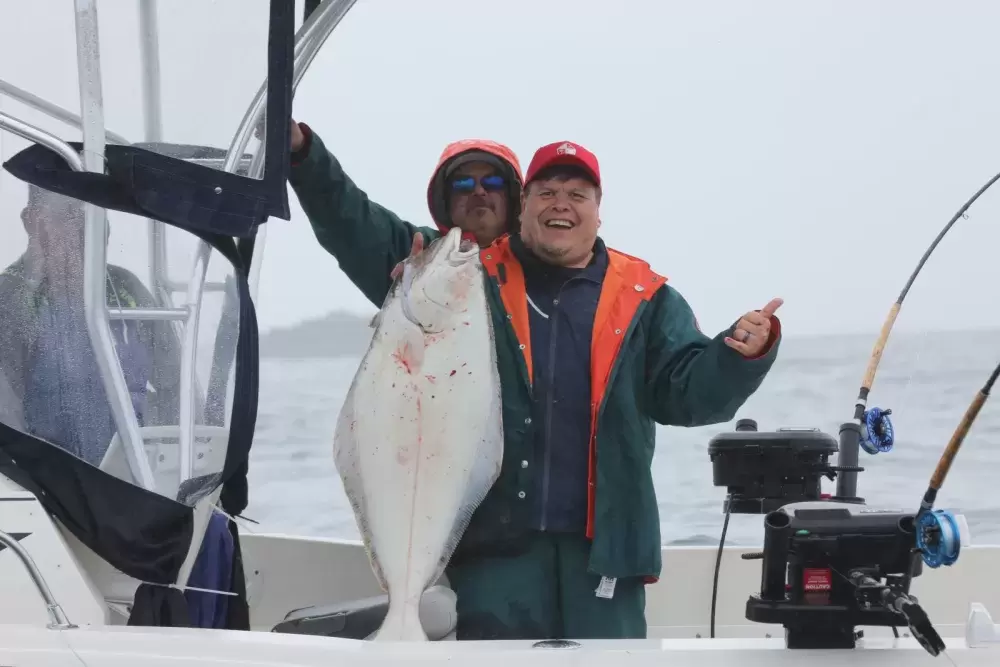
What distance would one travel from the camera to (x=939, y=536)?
174 centimetres

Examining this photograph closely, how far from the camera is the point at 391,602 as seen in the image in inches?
77.7

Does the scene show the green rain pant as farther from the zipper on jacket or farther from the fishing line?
the fishing line

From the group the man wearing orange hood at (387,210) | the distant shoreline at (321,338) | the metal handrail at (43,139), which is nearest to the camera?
the metal handrail at (43,139)

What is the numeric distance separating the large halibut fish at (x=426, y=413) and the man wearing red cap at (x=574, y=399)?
0.24 meters

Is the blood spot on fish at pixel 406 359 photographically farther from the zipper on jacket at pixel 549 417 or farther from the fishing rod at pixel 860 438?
the fishing rod at pixel 860 438

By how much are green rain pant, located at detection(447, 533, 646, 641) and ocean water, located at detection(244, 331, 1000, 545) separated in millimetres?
1902

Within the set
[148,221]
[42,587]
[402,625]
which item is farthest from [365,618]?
[148,221]

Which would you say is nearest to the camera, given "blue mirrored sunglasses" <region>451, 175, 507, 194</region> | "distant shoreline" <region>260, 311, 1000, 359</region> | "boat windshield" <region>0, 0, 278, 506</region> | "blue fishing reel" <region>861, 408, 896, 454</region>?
"boat windshield" <region>0, 0, 278, 506</region>

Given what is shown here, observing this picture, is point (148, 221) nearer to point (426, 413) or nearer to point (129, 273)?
point (129, 273)

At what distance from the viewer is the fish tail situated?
191cm

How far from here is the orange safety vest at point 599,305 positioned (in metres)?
2.33

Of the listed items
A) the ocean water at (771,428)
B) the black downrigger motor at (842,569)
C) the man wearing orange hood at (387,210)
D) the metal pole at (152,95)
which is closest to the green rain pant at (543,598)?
the black downrigger motor at (842,569)

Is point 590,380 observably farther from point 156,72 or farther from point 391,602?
point 156,72

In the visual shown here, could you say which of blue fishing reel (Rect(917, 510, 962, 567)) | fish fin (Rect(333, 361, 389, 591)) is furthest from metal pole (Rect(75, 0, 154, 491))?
blue fishing reel (Rect(917, 510, 962, 567))
